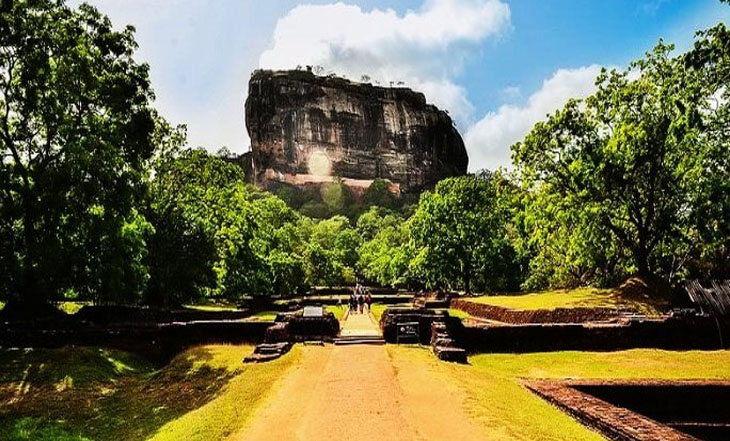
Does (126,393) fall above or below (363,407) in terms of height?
below

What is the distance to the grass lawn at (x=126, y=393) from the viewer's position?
9766 millimetres

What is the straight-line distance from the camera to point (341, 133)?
13412cm

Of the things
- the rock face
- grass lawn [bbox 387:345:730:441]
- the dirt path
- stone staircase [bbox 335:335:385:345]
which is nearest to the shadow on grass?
the dirt path

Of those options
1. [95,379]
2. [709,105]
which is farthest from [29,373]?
[709,105]

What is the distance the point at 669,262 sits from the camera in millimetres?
33875

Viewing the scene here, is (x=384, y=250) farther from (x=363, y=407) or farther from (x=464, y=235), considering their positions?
(x=363, y=407)

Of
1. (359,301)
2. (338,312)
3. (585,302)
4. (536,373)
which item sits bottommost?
(536,373)

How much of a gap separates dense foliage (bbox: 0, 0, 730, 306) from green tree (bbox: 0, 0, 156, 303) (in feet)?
0.20

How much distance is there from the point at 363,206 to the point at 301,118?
91.6 ft

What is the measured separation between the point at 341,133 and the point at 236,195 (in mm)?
100727

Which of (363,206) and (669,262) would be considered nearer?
(669,262)

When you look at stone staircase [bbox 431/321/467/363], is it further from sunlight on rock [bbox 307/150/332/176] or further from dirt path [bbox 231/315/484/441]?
sunlight on rock [bbox 307/150/332/176]

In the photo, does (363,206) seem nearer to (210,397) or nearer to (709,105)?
(709,105)

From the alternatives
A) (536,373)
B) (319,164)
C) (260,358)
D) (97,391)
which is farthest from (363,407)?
(319,164)
